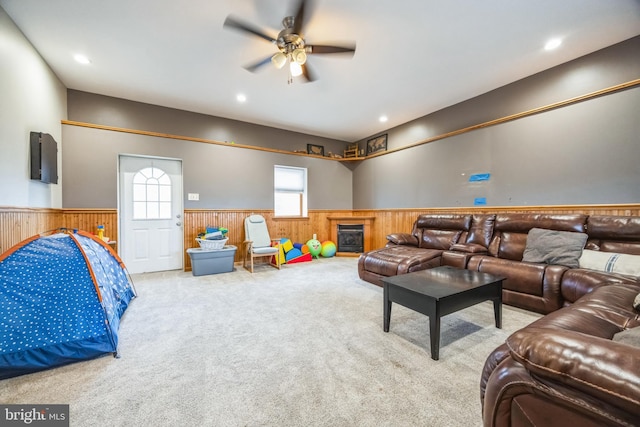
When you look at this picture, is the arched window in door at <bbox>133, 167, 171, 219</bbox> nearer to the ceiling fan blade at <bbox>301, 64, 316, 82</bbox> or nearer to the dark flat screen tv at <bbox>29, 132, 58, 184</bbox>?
the dark flat screen tv at <bbox>29, 132, 58, 184</bbox>

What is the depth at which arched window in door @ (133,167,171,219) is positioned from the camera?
425 cm

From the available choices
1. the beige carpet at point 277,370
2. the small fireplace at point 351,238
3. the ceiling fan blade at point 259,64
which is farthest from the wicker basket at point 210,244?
the small fireplace at point 351,238

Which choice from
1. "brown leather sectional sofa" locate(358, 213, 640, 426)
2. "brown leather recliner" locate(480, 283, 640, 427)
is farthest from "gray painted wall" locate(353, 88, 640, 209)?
"brown leather recliner" locate(480, 283, 640, 427)

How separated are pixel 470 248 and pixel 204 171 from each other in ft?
15.1

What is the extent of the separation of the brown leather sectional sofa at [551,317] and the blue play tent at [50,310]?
242cm

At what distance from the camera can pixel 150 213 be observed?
4332 mm

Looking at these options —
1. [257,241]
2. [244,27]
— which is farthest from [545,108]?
[257,241]

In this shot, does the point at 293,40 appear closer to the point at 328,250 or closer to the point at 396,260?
the point at 396,260

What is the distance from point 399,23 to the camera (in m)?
2.51

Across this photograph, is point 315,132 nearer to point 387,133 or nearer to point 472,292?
point 387,133

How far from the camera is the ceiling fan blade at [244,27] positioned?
229 centimetres

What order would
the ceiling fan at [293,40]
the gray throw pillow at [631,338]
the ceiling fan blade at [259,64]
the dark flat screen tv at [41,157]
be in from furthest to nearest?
the ceiling fan blade at [259,64] → the dark flat screen tv at [41,157] → the ceiling fan at [293,40] → the gray throw pillow at [631,338]

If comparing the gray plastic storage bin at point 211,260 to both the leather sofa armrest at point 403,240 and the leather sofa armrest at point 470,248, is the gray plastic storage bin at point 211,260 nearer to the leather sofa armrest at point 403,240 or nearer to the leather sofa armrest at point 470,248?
the leather sofa armrest at point 403,240

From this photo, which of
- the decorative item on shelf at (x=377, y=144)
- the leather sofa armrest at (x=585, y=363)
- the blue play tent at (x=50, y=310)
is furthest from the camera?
the decorative item on shelf at (x=377, y=144)
